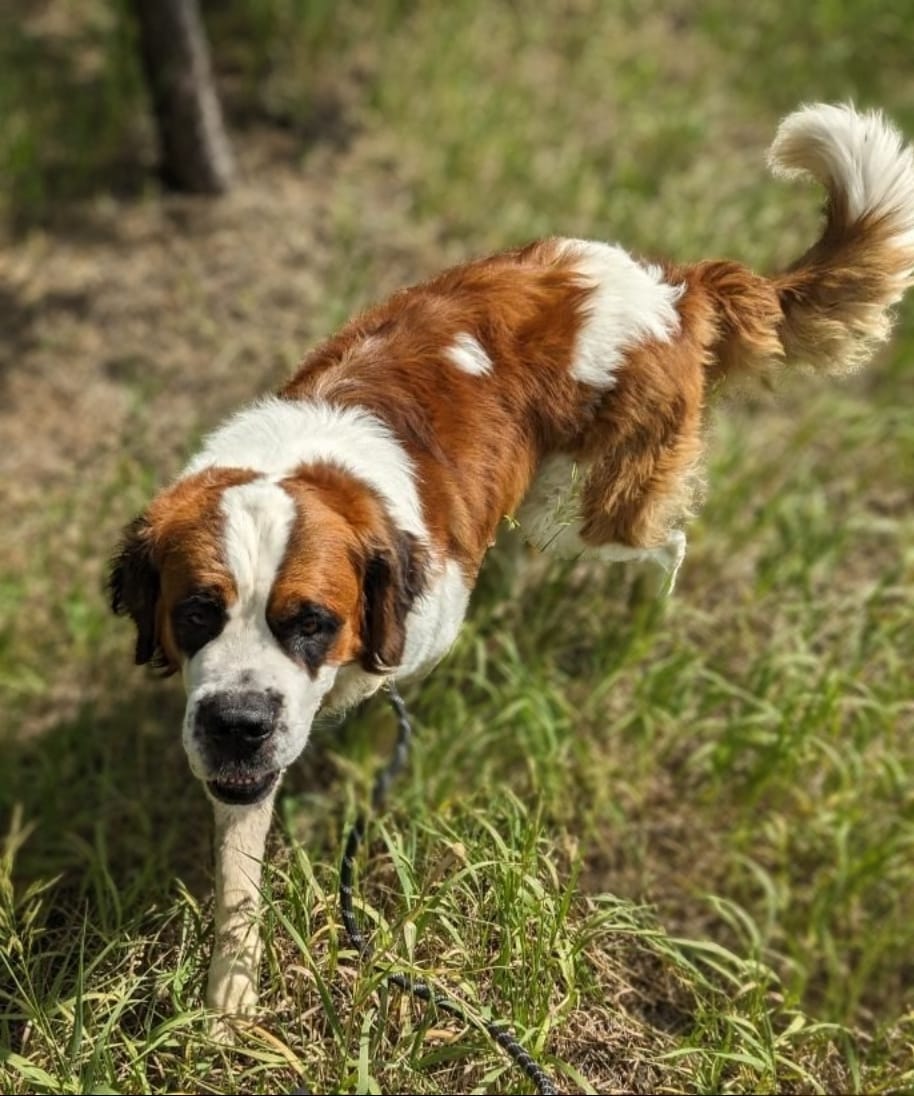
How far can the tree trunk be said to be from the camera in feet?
16.7

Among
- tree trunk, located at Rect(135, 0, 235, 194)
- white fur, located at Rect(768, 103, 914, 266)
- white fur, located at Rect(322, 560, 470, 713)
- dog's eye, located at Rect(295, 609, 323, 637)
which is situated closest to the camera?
dog's eye, located at Rect(295, 609, 323, 637)

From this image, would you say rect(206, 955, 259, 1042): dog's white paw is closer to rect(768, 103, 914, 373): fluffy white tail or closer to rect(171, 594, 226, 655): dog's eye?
rect(171, 594, 226, 655): dog's eye

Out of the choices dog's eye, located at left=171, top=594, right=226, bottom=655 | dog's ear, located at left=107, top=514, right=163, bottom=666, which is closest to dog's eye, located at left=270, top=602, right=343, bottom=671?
dog's eye, located at left=171, top=594, right=226, bottom=655

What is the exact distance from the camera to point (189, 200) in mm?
5668

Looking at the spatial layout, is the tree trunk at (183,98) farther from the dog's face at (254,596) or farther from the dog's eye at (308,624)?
the dog's eye at (308,624)

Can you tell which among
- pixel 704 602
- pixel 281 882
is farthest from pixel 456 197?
pixel 281 882

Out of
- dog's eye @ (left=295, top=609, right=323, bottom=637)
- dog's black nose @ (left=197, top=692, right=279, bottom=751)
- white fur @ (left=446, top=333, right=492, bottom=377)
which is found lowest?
dog's black nose @ (left=197, top=692, right=279, bottom=751)

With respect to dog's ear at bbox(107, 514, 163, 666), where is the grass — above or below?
below

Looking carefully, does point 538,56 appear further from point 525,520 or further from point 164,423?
point 525,520

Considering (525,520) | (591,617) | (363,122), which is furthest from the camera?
(363,122)

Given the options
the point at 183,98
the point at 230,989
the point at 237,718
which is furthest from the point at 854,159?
the point at 183,98

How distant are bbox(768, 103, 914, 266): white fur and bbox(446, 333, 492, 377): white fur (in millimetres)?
1011

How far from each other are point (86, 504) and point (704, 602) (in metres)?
2.32

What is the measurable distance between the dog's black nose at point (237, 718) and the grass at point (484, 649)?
0.43 m
